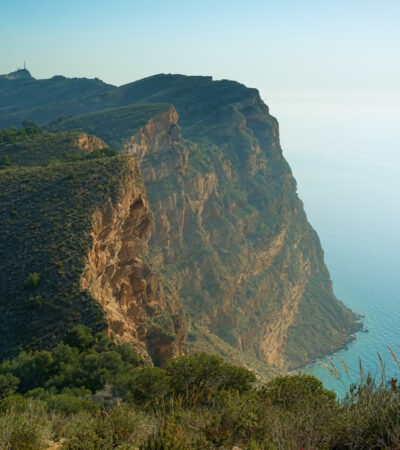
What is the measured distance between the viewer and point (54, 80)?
5049 inches

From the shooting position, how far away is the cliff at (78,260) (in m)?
24.5

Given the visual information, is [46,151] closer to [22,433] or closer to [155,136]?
[155,136]

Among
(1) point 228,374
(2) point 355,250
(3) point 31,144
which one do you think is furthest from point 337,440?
(2) point 355,250

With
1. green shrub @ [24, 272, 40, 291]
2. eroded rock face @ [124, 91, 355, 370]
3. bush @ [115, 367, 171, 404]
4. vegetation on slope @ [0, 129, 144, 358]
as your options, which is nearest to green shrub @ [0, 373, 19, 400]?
vegetation on slope @ [0, 129, 144, 358]

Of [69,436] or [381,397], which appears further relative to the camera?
[69,436]

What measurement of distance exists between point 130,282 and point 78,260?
358 inches

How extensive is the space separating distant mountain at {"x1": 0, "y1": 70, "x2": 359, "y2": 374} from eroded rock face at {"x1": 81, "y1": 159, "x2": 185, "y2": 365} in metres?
0.13

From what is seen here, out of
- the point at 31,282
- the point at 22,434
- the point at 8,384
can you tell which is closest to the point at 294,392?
the point at 22,434

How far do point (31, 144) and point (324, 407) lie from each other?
142 feet

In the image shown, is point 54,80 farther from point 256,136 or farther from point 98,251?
point 98,251

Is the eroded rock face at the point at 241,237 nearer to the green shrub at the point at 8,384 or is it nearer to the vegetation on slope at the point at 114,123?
the vegetation on slope at the point at 114,123

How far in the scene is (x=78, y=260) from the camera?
88.1 ft

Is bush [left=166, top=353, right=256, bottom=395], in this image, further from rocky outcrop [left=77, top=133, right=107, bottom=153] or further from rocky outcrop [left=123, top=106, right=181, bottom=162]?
rocky outcrop [left=123, top=106, right=181, bottom=162]

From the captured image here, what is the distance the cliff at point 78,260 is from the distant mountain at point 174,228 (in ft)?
0.37
